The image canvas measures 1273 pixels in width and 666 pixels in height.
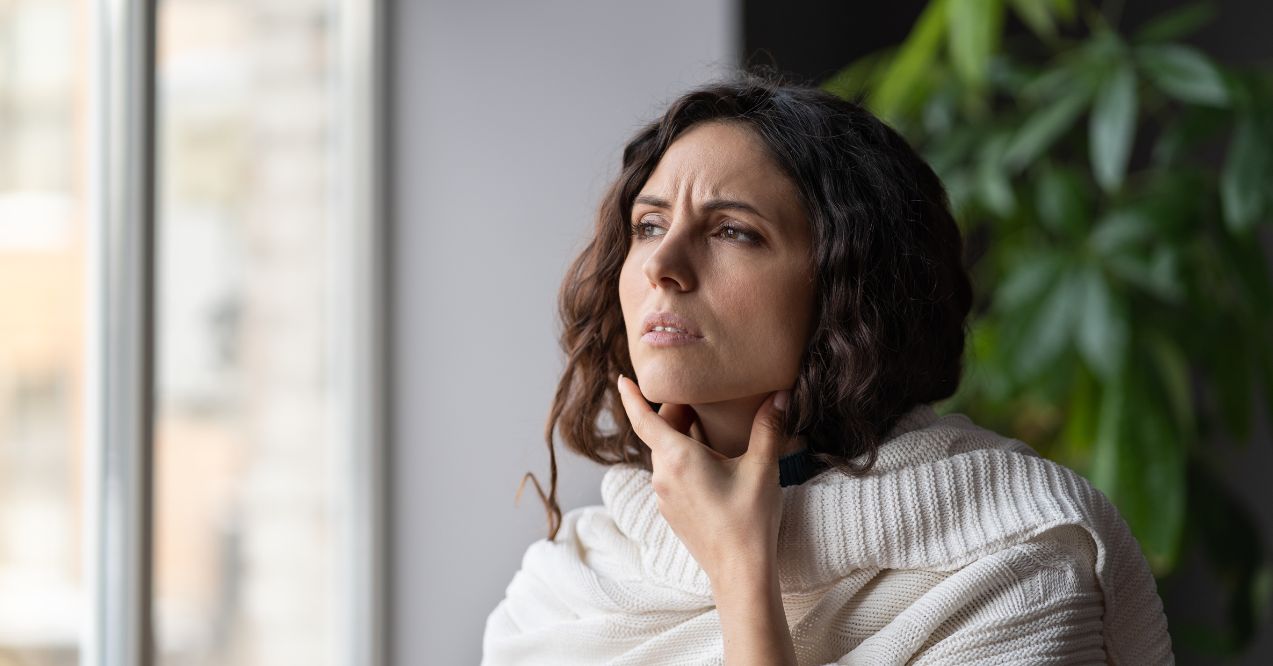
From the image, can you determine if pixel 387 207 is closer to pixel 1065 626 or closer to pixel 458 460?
pixel 458 460

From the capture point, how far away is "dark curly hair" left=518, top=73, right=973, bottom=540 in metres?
0.99

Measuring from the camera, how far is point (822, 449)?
1051 mm

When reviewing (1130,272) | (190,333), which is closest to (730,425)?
(1130,272)

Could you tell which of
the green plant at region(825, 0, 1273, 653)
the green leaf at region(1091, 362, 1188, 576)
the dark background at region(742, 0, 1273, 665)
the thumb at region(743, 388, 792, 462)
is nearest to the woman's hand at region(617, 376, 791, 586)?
the thumb at region(743, 388, 792, 462)

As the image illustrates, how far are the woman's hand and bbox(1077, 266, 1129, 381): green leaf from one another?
0.93 meters

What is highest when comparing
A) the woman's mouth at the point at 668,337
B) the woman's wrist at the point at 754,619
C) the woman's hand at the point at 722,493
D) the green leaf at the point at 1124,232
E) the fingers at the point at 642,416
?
the woman's mouth at the point at 668,337

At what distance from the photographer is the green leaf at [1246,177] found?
178cm

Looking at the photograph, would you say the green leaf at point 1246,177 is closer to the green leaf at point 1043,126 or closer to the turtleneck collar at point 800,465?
the green leaf at point 1043,126

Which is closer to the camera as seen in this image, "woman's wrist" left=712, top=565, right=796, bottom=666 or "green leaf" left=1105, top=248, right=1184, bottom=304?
"woman's wrist" left=712, top=565, right=796, bottom=666

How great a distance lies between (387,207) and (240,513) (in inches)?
27.0

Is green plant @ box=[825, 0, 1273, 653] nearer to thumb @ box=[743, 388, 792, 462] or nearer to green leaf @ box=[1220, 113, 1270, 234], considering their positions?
green leaf @ box=[1220, 113, 1270, 234]

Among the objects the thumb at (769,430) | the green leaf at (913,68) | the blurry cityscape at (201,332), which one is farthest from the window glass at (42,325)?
the green leaf at (913,68)

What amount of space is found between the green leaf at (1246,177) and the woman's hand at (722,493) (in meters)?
1.10

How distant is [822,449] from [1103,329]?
899 mm
